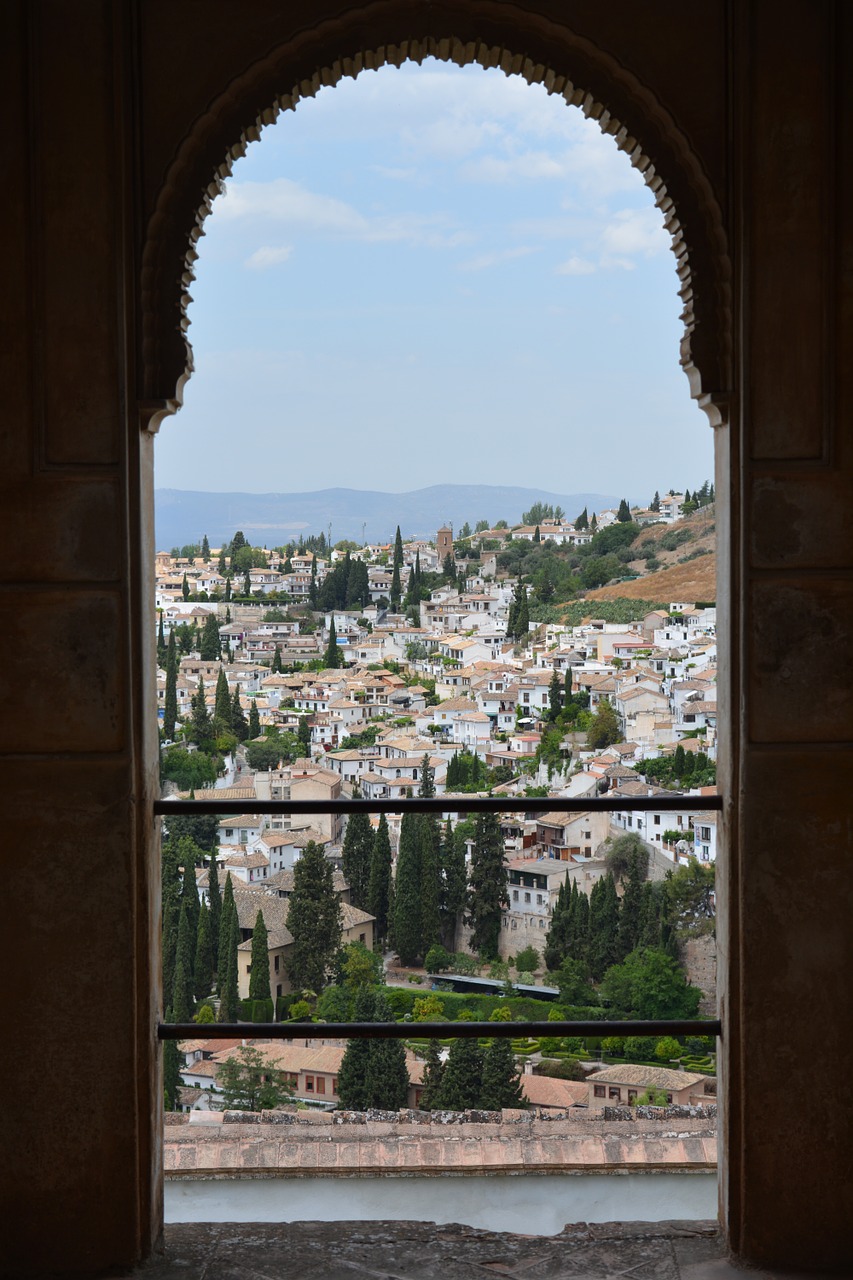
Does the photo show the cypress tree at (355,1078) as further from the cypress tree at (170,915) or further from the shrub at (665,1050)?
the shrub at (665,1050)

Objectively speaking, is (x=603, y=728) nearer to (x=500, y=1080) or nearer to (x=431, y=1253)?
(x=500, y=1080)

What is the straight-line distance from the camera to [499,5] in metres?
2.45

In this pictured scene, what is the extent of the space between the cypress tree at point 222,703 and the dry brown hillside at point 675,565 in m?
1.30

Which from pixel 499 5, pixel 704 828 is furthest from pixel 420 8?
pixel 704 828

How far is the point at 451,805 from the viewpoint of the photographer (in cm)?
273

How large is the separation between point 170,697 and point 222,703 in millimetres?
307

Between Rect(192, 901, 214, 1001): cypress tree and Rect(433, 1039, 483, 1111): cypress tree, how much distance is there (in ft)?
2.69

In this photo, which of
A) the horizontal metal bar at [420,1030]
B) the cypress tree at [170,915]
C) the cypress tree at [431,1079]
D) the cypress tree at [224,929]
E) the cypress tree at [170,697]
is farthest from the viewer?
the cypress tree at [431,1079]

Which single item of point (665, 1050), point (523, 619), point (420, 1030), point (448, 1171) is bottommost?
point (448, 1171)

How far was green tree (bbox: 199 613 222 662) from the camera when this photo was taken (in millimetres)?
3504

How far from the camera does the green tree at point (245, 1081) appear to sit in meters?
3.29

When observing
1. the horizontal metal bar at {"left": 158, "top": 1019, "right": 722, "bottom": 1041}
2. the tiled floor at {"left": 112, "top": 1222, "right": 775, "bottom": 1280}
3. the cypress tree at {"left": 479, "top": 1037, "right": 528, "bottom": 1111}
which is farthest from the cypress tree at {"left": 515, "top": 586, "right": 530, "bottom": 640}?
the tiled floor at {"left": 112, "top": 1222, "right": 775, "bottom": 1280}

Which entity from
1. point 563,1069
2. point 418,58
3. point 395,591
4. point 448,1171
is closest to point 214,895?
point 448,1171

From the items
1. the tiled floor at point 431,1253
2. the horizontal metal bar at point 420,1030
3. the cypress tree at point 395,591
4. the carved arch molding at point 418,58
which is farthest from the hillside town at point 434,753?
the carved arch molding at point 418,58
